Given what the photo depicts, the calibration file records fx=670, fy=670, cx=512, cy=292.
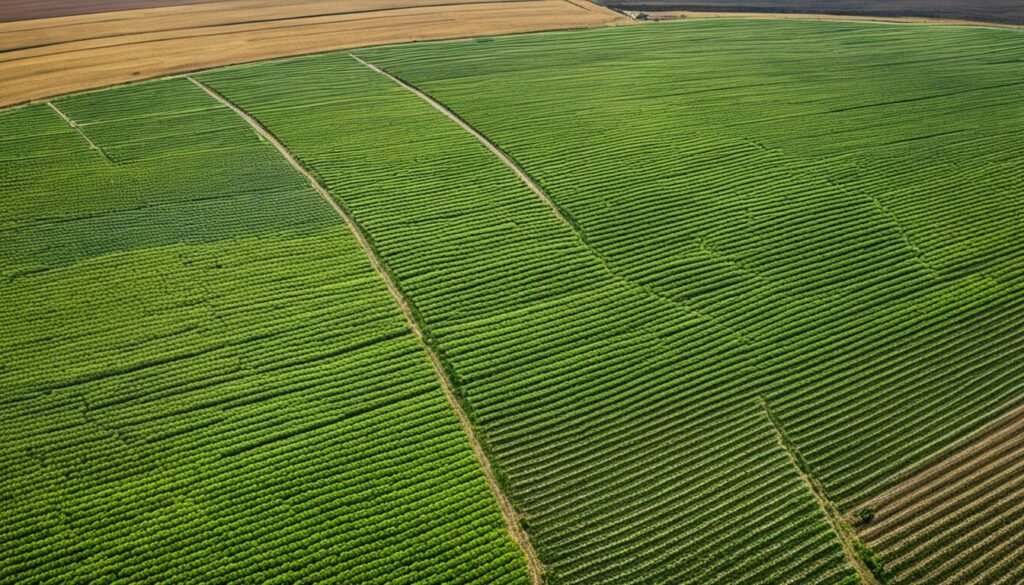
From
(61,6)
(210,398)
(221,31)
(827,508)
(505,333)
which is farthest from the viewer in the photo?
(61,6)

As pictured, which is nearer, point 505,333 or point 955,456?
point 955,456

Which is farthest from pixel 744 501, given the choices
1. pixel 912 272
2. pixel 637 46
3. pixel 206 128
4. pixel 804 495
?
pixel 637 46

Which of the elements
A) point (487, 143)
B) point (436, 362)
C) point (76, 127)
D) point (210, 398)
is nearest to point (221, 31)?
point (76, 127)

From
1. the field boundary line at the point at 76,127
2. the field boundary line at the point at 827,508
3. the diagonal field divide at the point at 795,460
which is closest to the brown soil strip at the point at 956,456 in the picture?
the field boundary line at the point at 827,508

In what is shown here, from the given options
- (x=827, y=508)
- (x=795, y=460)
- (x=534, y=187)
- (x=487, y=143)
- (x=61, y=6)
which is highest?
(x=61, y=6)

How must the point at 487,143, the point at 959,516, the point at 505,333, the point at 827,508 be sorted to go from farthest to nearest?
the point at 487,143, the point at 505,333, the point at 827,508, the point at 959,516

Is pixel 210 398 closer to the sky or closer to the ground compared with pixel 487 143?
closer to the ground

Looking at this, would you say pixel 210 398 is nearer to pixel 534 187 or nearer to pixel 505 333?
pixel 505 333

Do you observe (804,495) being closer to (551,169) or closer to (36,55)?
(551,169)
